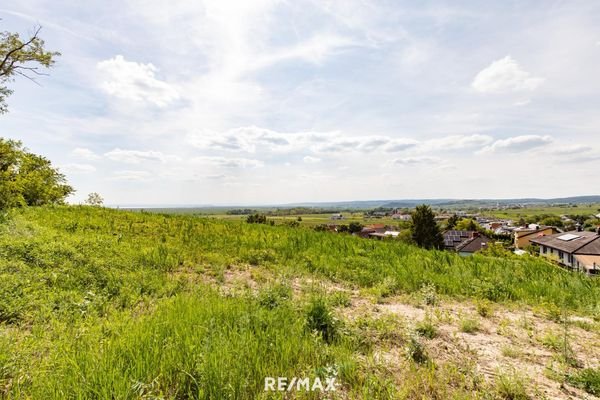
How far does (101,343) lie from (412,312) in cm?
410

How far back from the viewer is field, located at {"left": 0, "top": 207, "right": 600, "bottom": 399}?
A: 8.02ft

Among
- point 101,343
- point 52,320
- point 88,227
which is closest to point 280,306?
point 101,343

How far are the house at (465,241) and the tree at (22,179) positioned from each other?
52773mm

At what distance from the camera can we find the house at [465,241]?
56.5 metres

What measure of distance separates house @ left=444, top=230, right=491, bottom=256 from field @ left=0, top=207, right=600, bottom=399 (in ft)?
161

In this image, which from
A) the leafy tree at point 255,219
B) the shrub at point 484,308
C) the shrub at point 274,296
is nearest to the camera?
the shrub at point 274,296

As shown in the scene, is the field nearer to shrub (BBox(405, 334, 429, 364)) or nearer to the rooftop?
shrub (BBox(405, 334, 429, 364))

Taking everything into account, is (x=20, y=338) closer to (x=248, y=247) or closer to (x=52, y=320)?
(x=52, y=320)

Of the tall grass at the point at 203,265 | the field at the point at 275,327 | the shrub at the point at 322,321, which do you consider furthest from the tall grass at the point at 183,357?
the tall grass at the point at 203,265

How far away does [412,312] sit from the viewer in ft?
15.0

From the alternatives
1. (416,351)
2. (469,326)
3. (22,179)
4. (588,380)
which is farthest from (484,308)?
(22,179)

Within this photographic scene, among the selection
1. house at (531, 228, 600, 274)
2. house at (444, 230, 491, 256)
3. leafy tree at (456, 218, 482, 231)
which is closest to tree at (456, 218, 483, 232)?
leafy tree at (456, 218, 482, 231)

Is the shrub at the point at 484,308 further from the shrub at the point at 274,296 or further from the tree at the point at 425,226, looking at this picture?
the tree at the point at 425,226

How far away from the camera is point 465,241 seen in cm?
6203
